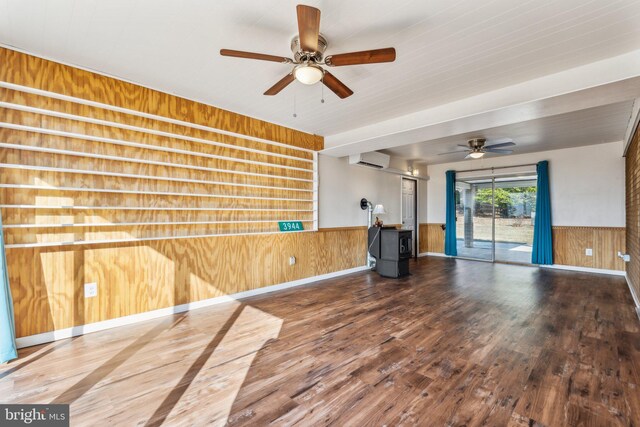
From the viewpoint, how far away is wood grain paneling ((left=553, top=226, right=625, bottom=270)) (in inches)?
217

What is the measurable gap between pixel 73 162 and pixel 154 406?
2.48 metres

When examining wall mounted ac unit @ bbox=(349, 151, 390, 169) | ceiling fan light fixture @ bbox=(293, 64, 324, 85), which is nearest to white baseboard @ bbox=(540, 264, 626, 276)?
wall mounted ac unit @ bbox=(349, 151, 390, 169)

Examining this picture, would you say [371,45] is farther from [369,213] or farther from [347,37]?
[369,213]

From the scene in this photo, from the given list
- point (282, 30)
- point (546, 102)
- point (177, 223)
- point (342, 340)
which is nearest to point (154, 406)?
point (342, 340)

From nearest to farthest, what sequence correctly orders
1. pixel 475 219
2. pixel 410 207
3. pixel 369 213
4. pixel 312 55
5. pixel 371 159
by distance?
pixel 312 55
pixel 371 159
pixel 369 213
pixel 475 219
pixel 410 207

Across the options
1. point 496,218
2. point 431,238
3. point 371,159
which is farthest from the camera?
point 431,238

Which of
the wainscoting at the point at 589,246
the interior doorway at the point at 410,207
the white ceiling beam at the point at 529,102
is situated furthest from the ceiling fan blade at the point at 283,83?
the wainscoting at the point at 589,246

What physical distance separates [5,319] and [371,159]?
535 centimetres

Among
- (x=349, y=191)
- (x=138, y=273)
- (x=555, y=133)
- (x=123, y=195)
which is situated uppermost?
(x=555, y=133)

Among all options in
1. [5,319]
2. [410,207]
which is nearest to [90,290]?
[5,319]

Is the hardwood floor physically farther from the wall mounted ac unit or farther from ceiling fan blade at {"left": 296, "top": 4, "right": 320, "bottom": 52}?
the wall mounted ac unit

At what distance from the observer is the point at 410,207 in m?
7.75

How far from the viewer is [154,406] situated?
1789 mm

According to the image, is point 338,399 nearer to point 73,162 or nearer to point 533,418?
point 533,418
